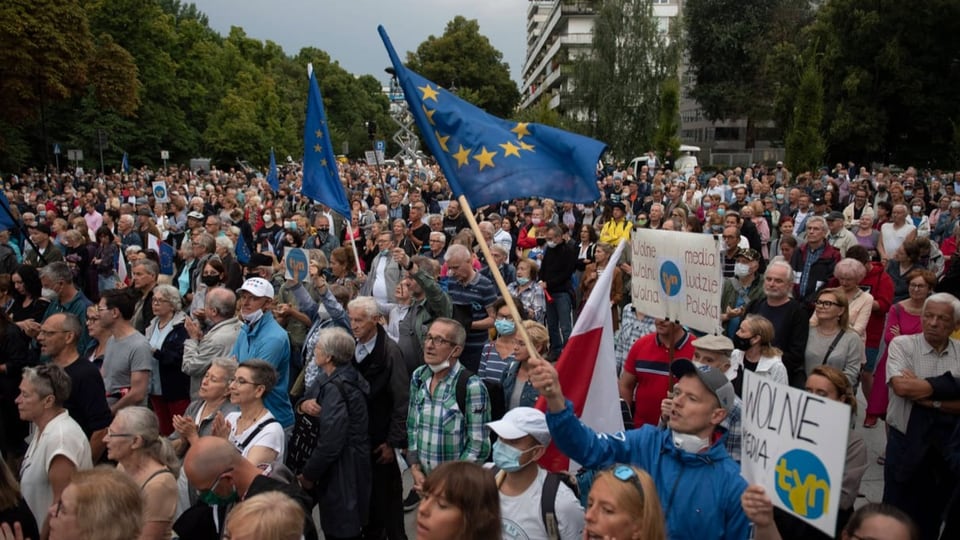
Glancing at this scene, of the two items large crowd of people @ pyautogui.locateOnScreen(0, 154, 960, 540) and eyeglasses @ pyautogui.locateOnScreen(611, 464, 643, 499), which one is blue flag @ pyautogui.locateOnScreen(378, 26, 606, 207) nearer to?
large crowd of people @ pyautogui.locateOnScreen(0, 154, 960, 540)

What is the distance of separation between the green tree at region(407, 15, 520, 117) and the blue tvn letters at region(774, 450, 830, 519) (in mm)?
80575

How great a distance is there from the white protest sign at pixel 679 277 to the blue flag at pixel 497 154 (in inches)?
21.0

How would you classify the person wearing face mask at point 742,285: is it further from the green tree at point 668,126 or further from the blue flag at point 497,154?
the green tree at point 668,126

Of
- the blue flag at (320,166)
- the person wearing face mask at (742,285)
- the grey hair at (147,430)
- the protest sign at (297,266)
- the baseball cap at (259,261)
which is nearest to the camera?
the grey hair at (147,430)

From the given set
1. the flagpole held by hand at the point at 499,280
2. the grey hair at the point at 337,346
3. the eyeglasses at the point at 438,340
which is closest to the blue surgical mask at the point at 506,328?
the eyeglasses at the point at 438,340

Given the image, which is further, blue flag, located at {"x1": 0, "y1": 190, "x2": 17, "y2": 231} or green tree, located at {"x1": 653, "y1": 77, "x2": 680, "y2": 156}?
green tree, located at {"x1": 653, "y1": 77, "x2": 680, "y2": 156}

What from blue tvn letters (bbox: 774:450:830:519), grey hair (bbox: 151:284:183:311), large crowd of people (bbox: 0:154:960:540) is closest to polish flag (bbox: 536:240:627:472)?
large crowd of people (bbox: 0:154:960:540)

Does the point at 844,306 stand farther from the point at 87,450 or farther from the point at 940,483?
the point at 87,450

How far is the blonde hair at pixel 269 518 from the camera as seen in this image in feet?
10.2

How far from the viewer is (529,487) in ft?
12.8

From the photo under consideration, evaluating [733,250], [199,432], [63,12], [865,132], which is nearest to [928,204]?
[733,250]

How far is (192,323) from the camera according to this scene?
6.48 meters

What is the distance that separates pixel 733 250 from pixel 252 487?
23.3 ft

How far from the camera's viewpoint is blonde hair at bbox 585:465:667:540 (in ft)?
9.94
